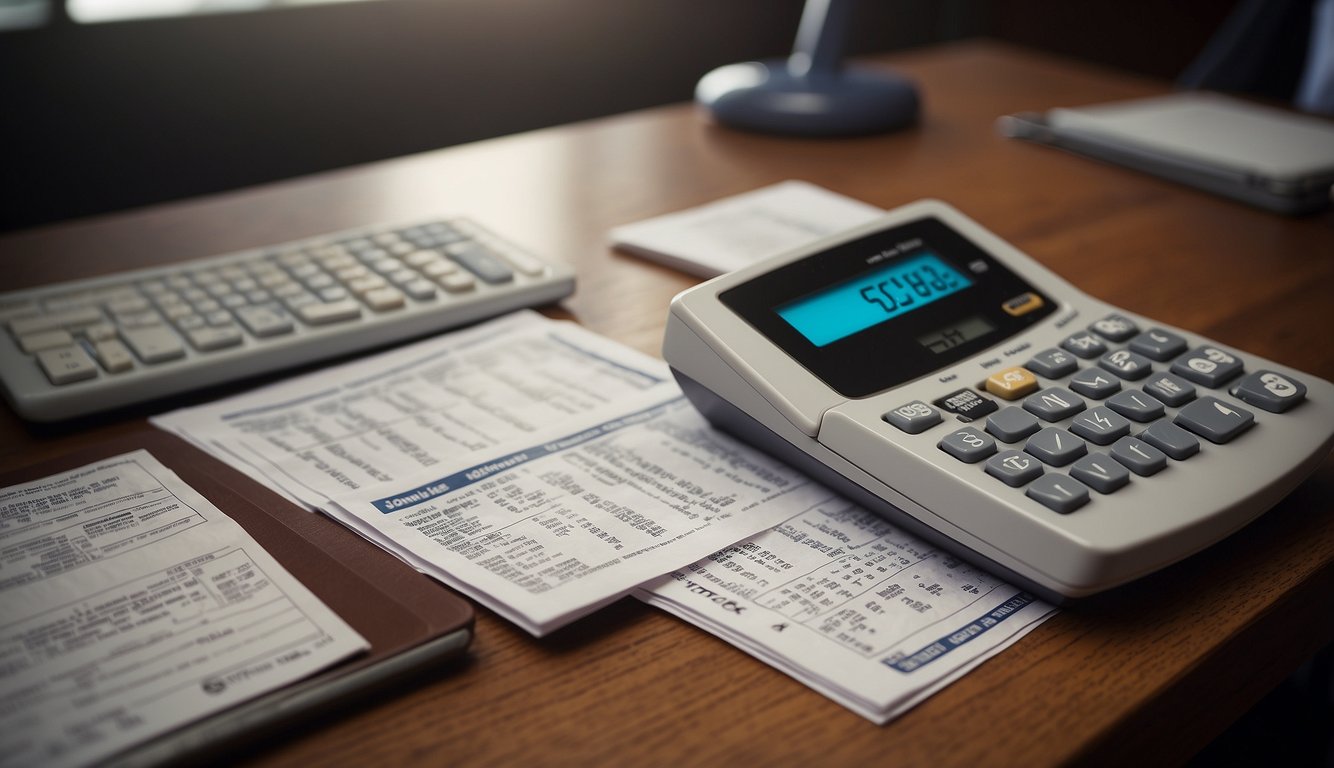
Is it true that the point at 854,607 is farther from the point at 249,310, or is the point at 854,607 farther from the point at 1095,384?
the point at 249,310

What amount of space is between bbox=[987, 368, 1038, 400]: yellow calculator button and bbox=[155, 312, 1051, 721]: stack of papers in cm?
8

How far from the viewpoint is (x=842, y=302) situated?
55cm

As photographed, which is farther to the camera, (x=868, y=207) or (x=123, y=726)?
(x=868, y=207)

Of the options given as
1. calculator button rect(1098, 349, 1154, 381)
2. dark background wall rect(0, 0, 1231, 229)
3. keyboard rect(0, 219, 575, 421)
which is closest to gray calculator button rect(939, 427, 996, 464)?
calculator button rect(1098, 349, 1154, 381)

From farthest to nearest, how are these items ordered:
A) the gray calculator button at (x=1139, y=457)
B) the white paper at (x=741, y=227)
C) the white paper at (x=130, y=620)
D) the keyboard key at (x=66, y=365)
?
the white paper at (x=741, y=227), the keyboard key at (x=66, y=365), the gray calculator button at (x=1139, y=457), the white paper at (x=130, y=620)

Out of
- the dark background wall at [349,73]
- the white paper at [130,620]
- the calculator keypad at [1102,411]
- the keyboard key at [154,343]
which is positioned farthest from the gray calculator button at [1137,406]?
the dark background wall at [349,73]

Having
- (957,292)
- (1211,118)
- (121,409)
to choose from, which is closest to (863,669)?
(957,292)

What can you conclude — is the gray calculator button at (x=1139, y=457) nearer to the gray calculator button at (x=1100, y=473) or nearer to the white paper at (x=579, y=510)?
the gray calculator button at (x=1100, y=473)

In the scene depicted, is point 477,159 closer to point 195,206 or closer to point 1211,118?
point 195,206

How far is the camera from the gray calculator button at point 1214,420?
1.59ft

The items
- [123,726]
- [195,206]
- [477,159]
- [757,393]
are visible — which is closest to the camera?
[123,726]

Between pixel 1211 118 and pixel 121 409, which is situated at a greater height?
pixel 1211 118

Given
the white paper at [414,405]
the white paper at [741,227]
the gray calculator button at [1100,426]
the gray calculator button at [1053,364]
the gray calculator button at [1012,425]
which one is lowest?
the white paper at [414,405]

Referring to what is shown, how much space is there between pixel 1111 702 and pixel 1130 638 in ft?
0.14
